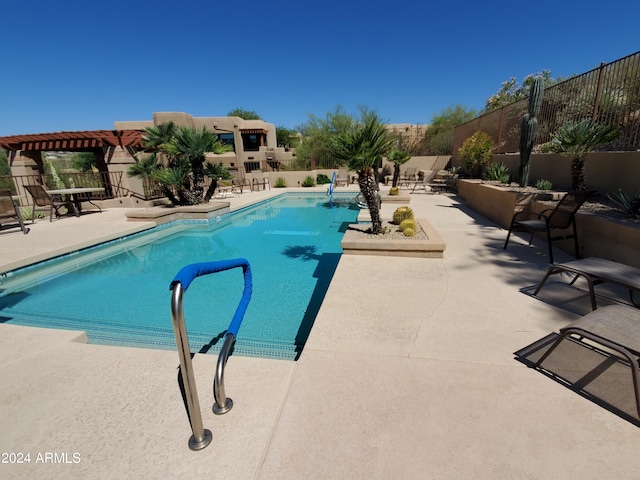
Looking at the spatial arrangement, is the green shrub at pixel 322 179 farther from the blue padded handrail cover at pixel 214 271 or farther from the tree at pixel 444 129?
the blue padded handrail cover at pixel 214 271

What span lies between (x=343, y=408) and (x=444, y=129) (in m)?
27.1

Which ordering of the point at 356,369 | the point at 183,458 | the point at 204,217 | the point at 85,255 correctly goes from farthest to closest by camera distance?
the point at 204,217 < the point at 85,255 < the point at 356,369 < the point at 183,458

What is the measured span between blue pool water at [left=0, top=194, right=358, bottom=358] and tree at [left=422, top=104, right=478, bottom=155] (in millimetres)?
17203

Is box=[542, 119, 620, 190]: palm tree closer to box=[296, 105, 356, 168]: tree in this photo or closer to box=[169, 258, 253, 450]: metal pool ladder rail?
box=[169, 258, 253, 450]: metal pool ladder rail

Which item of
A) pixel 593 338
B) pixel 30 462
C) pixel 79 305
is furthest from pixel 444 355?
pixel 79 305

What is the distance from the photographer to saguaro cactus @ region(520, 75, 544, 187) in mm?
6576

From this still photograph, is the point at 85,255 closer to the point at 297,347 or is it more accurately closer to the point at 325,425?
the point at 297,347

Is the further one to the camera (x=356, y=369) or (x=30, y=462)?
(x=356, y=369)

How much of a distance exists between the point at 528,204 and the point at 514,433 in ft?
18.2

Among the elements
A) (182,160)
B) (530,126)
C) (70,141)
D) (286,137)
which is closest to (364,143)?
(530,126)

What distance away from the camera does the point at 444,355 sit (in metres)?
2.09

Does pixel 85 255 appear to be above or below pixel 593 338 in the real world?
below

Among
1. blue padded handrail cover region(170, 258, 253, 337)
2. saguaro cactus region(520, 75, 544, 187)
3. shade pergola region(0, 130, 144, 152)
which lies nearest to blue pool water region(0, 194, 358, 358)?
blue padded handrail cover region(170, 258, 253, 337)

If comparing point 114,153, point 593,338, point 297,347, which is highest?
point 114,153
